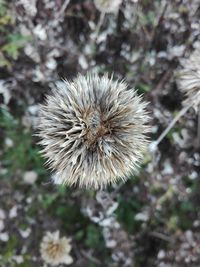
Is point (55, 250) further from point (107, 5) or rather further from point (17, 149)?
point (107, 5)

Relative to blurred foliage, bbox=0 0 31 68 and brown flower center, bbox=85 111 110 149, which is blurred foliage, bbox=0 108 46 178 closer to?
blurred foliage, bbox=0 0 31 68


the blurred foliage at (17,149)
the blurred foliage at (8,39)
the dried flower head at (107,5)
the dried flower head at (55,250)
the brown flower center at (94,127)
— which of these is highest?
the blurred foliage at (8,39)

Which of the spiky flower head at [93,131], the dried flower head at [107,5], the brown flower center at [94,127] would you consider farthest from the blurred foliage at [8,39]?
the brown flower center at [94,127]

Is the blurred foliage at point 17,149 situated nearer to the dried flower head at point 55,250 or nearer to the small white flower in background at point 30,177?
the small white flower in background at point 30,177

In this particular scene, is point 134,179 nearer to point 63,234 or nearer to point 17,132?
point 63,234

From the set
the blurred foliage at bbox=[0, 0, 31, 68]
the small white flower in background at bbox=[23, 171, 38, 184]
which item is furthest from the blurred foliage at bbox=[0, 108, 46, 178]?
the blurred foliage at bbox=[0, 0, 31, 68]

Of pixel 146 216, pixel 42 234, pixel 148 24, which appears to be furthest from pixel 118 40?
pixel 42 234
